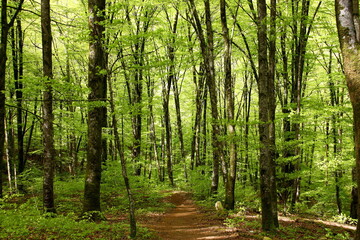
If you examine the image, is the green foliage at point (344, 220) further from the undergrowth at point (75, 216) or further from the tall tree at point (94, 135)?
the tall tree at point (94, 135)

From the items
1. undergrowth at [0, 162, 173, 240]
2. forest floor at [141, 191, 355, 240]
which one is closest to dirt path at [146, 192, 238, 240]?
forest floor at [141, 191, 355, 240]

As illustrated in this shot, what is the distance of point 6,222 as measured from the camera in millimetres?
6559

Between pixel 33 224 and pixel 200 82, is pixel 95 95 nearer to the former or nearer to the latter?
pixel 33 224

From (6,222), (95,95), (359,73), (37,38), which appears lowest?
(6,222)

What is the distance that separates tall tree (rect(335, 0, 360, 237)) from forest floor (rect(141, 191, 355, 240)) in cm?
441

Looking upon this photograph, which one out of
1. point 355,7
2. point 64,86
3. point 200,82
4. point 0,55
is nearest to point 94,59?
point 64,86

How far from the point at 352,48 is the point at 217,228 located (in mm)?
7466

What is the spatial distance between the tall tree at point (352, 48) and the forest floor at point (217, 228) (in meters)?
4.41

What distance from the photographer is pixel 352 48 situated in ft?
14.6

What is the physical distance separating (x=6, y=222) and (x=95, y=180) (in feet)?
9.78

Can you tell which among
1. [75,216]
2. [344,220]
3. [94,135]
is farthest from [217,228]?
[344,220]

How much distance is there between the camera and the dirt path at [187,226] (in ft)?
28.3

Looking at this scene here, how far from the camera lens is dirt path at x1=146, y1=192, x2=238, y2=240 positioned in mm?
8630

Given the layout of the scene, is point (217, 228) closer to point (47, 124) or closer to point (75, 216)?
point (75, 216)
